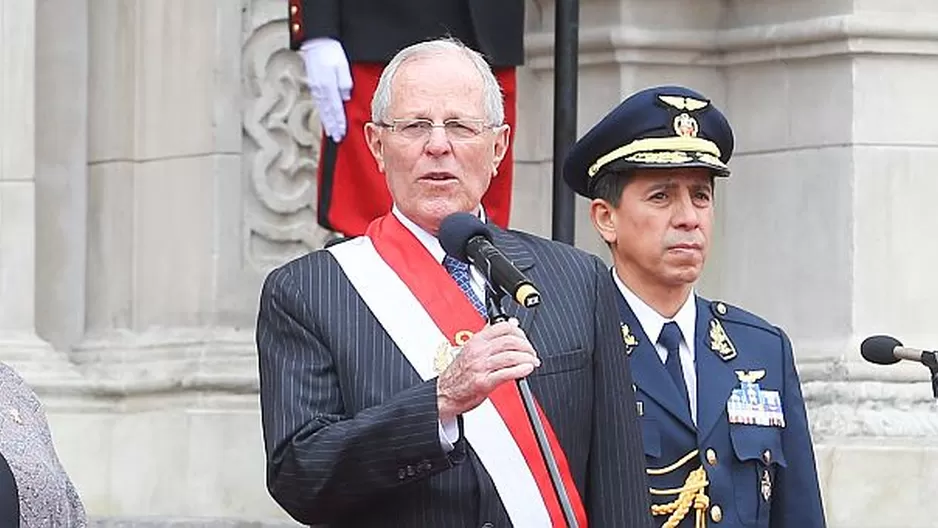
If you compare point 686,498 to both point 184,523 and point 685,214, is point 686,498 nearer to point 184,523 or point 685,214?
point 685,214

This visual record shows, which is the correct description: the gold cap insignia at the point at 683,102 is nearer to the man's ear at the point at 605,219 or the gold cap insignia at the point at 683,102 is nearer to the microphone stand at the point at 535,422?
the man's ear at the point at 605,219

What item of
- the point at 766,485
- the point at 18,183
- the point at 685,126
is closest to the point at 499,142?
the point at 685,126

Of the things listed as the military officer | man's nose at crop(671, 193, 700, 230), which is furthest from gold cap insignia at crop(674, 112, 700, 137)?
man's nose at crop(671, 193, 700, 230)

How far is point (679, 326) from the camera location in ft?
19.2

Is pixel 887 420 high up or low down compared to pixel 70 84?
down

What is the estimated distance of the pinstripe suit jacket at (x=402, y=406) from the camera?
16.5ft

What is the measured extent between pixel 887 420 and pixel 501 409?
3.39 metres

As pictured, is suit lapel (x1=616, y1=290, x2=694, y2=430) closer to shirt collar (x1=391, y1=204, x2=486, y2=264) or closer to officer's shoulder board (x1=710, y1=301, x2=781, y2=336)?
officer's shoulder board (x1=710, y1=301, x2=781, y2=336)

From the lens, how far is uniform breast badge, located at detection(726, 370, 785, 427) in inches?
229

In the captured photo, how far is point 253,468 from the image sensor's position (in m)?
8.90

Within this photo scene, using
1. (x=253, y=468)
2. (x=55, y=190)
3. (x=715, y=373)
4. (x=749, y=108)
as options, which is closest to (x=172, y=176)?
(x=55, y=190)

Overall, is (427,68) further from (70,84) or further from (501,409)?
(70,84)

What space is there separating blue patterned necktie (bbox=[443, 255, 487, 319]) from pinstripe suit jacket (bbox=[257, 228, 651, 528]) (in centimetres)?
7

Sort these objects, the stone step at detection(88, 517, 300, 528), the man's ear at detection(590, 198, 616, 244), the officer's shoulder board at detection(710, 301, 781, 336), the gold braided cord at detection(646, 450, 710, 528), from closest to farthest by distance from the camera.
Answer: the gold braided cord at detection(646, 450, 710, 528) → the man's ear at detection(590, 198, 616, 244) → the officer's shoulder board at detection(710, 301, 781, 336) → the stone step at detection(88, 517, 300, 528)
